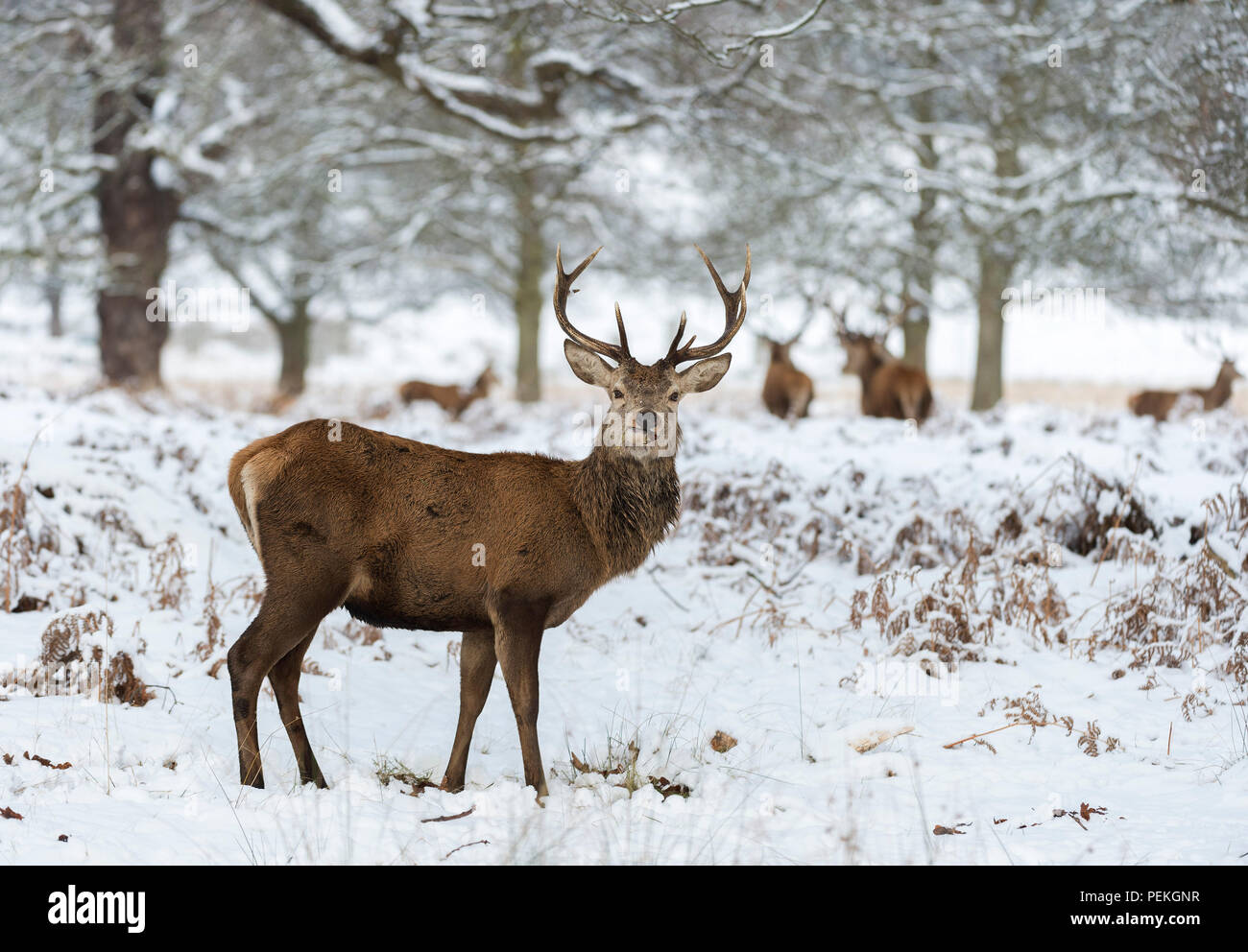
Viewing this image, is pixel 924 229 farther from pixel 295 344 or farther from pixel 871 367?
pixel 295 344

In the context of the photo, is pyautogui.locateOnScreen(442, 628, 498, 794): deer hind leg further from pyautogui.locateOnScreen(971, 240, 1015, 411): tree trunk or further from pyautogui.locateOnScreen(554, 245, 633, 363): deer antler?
pyautogui.locateOnScreen(971, 240, 1015, 411): tree trunk

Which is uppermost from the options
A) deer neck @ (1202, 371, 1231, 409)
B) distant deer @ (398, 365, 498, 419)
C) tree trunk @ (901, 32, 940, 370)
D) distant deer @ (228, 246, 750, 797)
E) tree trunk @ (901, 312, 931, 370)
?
tree trunk @ (901, 32, 940, 370)

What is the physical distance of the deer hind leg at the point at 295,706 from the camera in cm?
460

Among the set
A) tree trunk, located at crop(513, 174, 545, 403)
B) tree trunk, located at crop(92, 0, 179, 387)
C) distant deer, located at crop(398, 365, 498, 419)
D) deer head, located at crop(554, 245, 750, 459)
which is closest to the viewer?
deer head, located at crop(554, 245, 750, 459)

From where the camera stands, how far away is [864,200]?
652 inches

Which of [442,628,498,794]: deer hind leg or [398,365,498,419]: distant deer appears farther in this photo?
[398,365,498,419]: distant deer

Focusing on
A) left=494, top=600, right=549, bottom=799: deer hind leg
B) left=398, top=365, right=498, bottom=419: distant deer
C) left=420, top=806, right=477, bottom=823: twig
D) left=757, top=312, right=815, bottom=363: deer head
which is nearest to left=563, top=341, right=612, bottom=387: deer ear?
left=494, top=600, right=549, bottom=799: deer hind leg

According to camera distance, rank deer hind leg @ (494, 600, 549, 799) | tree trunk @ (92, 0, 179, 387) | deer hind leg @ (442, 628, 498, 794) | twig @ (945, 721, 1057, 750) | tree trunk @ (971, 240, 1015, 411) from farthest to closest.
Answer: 1. tree trunk @ (971, 240, 1015, 411)
2. tree trunk @ (92, 0, 179, 387)
3. twig @ (945, 721, 1057, 750)
4. deer hind leg @ (442, 628, 498, 794)
5. deer hind leg @ (494, 600, 549, 799)

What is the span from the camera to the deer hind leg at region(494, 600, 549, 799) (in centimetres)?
459

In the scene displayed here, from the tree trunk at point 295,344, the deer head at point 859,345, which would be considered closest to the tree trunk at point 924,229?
the deer head at point 859,345

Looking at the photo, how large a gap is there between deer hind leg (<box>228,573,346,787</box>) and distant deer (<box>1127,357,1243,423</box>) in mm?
12101

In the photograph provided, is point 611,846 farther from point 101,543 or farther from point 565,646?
point 101,543

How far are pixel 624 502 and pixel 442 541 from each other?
85 centimetres
